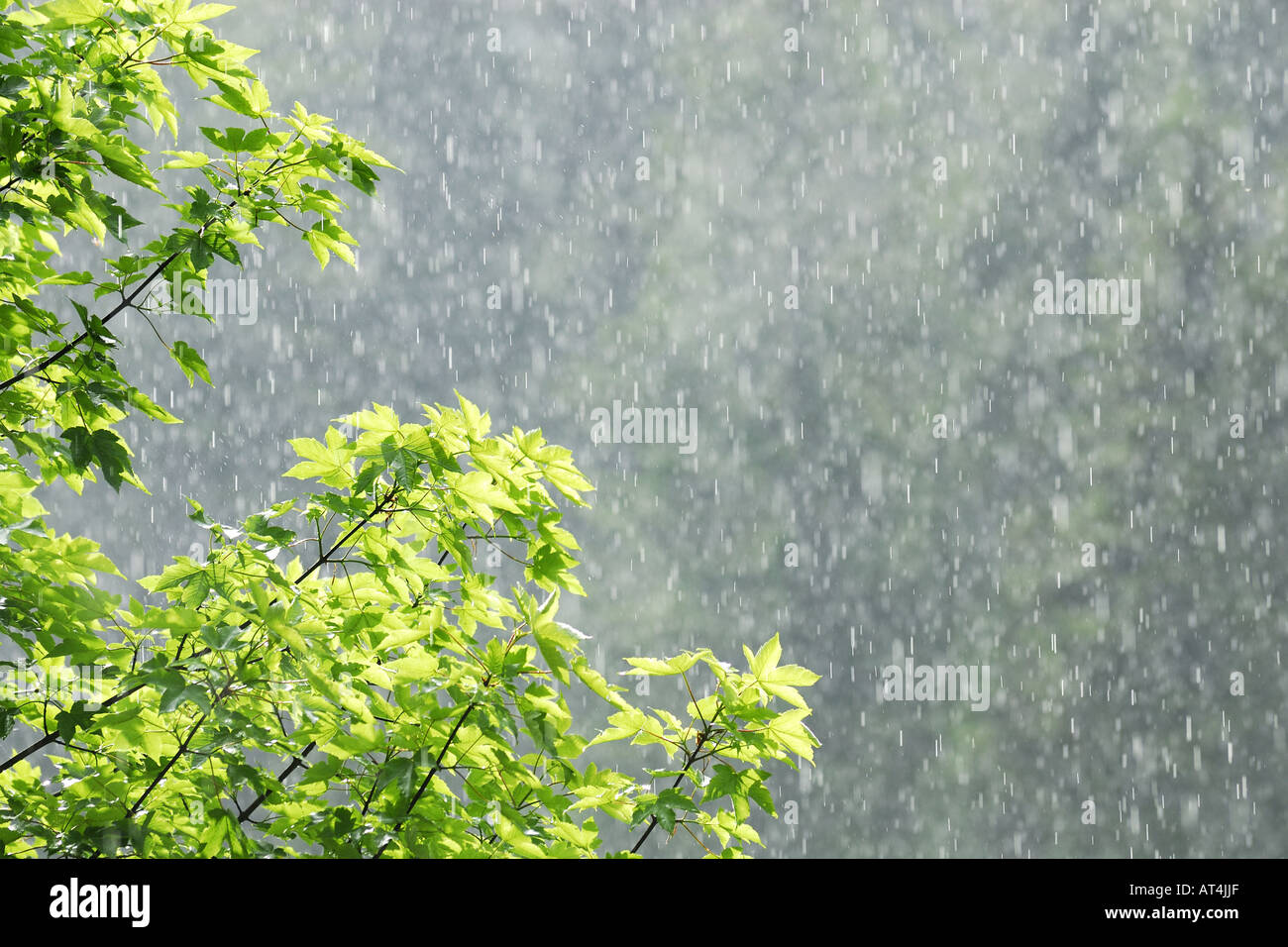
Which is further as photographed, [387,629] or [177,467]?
[177,467]

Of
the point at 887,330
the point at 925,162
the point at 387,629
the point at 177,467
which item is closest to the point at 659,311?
the point at 887,330

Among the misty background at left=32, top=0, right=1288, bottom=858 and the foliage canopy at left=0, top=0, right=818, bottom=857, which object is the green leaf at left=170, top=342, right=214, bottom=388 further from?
the misty background at left=32, top=0, right=1288, bottom=858

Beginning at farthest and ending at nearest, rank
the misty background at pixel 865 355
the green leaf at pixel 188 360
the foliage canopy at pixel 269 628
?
the misty background at pixel 865 355 → the green leaf at pixel 188 360 → the foliage canopy at pixel 269 628

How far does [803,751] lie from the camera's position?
4.43 feet

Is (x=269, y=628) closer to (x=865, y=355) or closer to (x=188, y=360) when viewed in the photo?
(x=188, y=360)

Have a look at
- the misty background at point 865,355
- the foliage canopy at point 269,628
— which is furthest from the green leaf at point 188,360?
the misty background at point 865,355

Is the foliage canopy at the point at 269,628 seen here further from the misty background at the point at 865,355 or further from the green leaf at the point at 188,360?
the misty background at the point at 865,355

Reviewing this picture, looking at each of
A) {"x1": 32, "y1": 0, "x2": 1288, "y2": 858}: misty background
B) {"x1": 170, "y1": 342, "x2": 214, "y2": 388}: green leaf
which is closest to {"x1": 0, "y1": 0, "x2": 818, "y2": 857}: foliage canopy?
{"x1": 170, "y1": 342, "x2": 214, "y2": 388}: green leaf

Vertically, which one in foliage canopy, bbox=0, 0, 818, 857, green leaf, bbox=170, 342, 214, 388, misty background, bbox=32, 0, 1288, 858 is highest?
misty background, bbox=32, 0, 1288, 858

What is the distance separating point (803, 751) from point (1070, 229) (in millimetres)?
12810

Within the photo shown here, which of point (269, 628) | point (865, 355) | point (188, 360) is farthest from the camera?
point (865, 355)

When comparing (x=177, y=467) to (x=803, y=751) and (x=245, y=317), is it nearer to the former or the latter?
(x=245, y=317)

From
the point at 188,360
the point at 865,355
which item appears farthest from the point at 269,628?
the point at 865,355

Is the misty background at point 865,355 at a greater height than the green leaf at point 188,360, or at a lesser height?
greater
